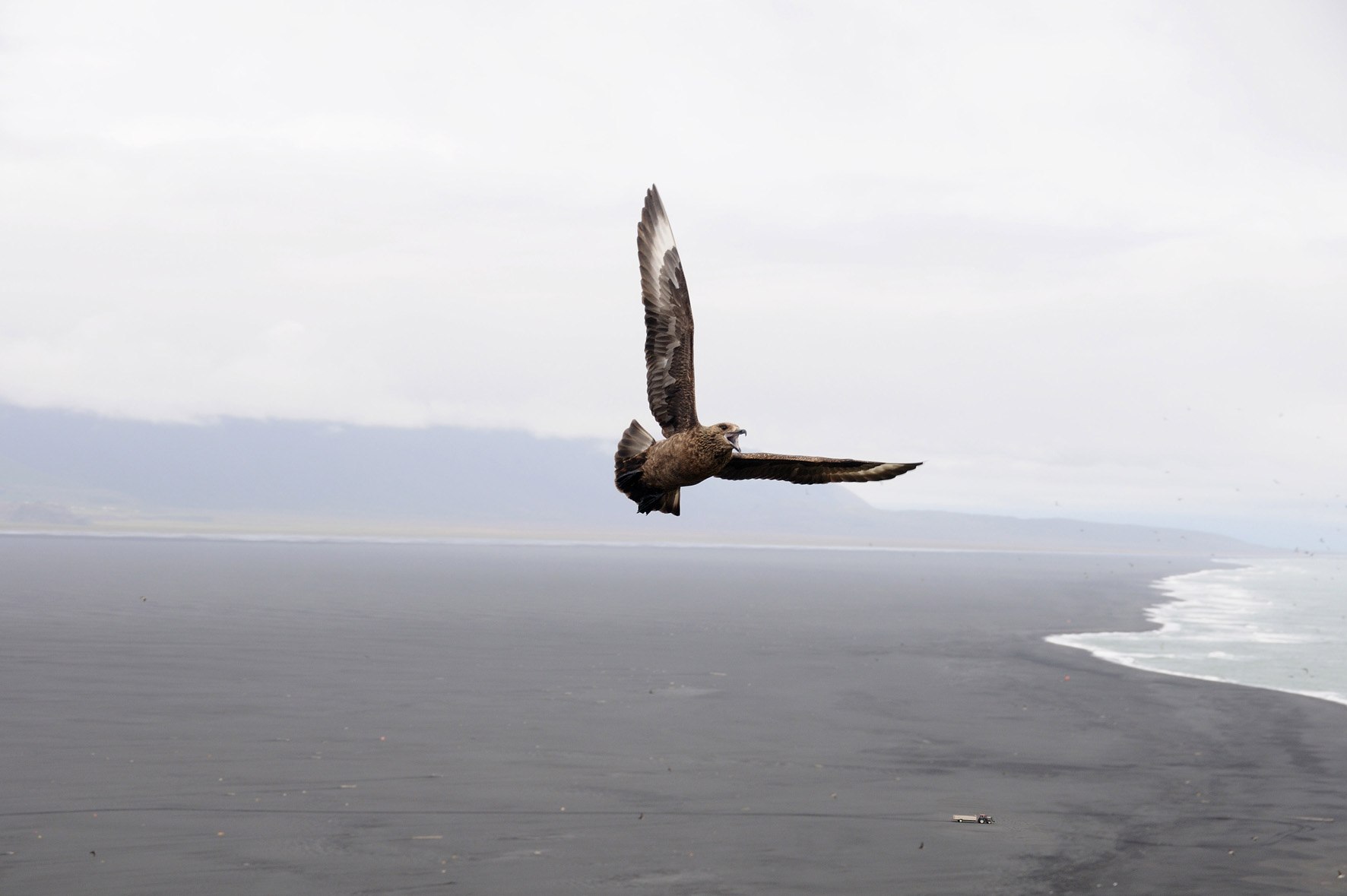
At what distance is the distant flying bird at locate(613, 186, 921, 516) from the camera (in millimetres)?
11602

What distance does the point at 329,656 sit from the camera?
Result: 141m

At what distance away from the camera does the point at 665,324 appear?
45.0 feet

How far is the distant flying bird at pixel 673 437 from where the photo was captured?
11.6m

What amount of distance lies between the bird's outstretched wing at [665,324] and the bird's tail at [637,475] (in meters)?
0.26

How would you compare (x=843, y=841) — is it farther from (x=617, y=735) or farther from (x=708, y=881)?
(x=617, y=735)

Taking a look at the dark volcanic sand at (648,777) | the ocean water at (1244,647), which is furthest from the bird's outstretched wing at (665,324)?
the ocean water at (1244,647)

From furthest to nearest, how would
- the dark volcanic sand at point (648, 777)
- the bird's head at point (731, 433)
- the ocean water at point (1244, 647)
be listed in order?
the ocean water at point (1244, 647) → the dark volcanic sand at point (648, 777) → the bird's head at point (731, 433)

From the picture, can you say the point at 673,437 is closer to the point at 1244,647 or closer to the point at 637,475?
the point at 637,475

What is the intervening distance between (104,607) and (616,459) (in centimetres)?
19370

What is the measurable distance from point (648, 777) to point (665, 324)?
76454 mm

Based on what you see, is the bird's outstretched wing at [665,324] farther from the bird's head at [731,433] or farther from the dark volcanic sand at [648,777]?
the dark volcanic sand at [648,777]

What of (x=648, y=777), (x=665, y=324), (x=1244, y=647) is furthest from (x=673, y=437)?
(x=1244, y=647)

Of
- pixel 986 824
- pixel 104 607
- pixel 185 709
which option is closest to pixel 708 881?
pixel 986 824

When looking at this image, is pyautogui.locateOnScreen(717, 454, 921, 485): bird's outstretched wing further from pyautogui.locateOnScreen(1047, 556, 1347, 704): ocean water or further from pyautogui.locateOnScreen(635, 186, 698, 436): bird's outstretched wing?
pyautogui.locateOnScreen(1047, 556, 1347, 704): ocean water
